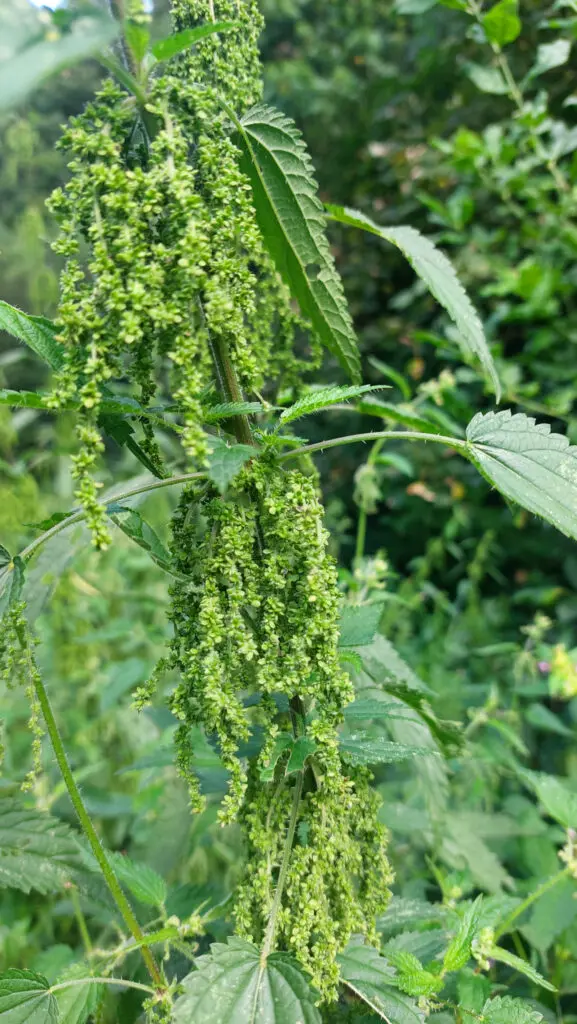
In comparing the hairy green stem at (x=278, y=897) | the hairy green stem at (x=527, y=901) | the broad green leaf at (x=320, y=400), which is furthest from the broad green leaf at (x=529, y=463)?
the hairy green stem at (x=527, y=901)

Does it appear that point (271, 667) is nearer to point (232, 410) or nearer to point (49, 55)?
point (232, 410)

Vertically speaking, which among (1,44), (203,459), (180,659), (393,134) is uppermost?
(393,134)

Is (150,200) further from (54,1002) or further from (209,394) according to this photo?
(54,1002)

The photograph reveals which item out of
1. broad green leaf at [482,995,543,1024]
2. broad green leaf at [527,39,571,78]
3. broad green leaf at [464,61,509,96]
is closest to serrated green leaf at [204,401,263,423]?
broad green leaf at [482,995,543,1024]

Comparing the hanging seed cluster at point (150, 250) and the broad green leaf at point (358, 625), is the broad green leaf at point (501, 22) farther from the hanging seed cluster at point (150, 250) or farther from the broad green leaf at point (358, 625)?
the broad green leaf at point (358, 625)

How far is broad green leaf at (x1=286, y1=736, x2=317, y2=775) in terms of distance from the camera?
2.24 feet

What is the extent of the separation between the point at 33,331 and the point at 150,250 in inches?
5.7

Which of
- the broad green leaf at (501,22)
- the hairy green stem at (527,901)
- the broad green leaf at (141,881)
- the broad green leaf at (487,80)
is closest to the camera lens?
the broad green leaf at (141,881)

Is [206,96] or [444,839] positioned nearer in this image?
[206,96]

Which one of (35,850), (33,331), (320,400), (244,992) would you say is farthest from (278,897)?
(33,331)

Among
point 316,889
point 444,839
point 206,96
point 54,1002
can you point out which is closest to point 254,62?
point 206,96

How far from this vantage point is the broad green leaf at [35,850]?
865 millimetres

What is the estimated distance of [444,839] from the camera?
1.37 m

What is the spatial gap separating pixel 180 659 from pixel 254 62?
2.01ft
